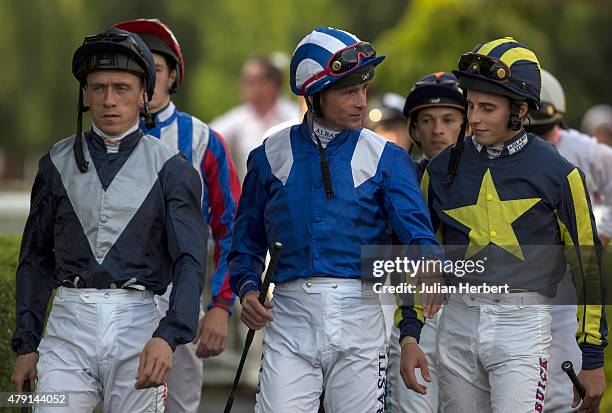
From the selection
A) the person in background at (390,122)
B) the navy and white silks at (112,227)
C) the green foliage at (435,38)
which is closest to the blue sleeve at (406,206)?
the navy and white silks at (112,227)

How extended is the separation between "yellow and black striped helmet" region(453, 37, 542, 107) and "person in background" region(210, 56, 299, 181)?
5295 millimetres

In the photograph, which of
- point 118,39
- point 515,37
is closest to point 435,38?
point 515,37

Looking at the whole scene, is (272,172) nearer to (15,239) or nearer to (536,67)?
(536,67)

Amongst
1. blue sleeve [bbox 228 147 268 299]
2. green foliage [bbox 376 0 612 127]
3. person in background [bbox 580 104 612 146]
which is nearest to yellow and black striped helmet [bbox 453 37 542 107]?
blue sleeve [bbox 228 147 268 299]

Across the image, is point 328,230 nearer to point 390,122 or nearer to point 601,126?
point 390,122

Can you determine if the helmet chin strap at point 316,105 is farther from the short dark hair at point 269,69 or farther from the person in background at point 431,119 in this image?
the short dark hair at point 269,69

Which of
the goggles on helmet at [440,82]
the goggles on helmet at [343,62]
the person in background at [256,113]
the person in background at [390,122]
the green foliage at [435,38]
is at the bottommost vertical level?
the goggles on helmet at [343,62]

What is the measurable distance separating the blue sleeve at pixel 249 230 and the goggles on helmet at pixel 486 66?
0.95 metres

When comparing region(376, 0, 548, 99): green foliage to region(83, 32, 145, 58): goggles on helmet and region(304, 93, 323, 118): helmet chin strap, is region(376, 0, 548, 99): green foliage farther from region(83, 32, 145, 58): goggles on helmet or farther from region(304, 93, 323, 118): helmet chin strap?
region(83, 32, 145, 58): goggles on helmet

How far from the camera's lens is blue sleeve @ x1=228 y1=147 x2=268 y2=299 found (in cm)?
558

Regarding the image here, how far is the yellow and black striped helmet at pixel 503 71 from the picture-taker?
5527 millimetres

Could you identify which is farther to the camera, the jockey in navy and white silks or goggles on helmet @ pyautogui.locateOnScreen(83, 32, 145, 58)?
goggles on helmet @ pyautogui.locateOnScreen(83, 32, 145, 58)

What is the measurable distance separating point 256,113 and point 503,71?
6.13 metres

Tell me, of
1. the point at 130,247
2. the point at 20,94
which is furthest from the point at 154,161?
the point at 20,94
